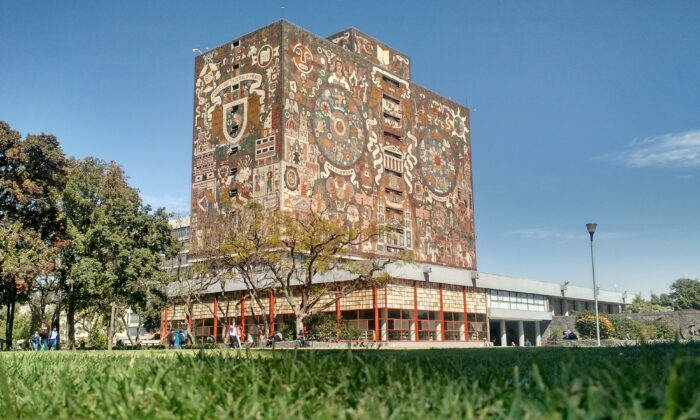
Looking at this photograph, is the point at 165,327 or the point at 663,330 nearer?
the point at 165,327

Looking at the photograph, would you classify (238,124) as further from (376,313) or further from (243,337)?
→ (376,313)

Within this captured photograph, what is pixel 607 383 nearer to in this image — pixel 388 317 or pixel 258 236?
pixel 258 236

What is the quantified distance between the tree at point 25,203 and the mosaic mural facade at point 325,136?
12863 millimetres

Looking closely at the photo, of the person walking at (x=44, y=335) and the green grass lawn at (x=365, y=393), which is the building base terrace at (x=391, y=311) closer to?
the person walking at (x=44, y=335)

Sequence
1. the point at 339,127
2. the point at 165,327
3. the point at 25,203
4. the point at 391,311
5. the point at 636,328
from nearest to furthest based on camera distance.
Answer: the point at 25,203
the point at 391,311
the point at 339,127
the point at 165,327
the point at 636,328

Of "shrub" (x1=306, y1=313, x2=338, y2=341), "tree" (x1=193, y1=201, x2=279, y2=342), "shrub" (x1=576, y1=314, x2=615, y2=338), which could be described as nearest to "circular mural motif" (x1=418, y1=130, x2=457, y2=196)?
"shrub" (x1=576, y1=314, x2=615, y2=338)

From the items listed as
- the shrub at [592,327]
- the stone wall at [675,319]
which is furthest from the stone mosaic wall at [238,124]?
the stone wall at [675,319]

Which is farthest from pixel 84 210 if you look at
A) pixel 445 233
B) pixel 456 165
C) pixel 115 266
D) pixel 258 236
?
pixel 456 165

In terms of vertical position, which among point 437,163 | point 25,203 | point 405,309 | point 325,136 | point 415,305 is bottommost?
point 405,309

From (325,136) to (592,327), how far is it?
35.6 m

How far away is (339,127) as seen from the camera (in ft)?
202

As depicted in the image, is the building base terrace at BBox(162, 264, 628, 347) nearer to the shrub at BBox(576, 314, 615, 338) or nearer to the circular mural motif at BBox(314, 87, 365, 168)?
the shrub at BBox(576, 314, 615, 338)

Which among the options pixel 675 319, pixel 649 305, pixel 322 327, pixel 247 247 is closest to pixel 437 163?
pixel 322 327

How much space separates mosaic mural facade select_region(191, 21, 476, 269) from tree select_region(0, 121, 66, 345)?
42.2ft
